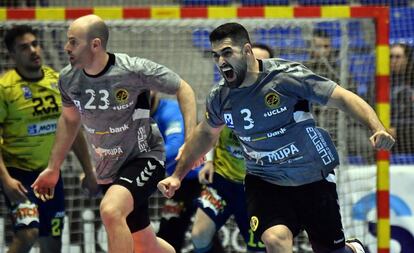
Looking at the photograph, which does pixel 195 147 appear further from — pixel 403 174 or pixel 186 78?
pixel 403 174

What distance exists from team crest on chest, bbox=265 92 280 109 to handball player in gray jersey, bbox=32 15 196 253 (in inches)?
34.4

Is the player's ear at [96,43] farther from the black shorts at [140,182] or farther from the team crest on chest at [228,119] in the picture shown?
the team crest on chest at [228,119]

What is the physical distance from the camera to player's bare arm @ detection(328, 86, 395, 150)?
20.6 feet

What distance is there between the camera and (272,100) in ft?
22.3

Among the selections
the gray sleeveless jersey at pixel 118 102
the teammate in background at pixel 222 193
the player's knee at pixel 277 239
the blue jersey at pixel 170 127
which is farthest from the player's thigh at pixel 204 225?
the player's knee at pixel 277 239

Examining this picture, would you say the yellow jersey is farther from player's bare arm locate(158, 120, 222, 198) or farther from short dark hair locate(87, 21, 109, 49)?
player's bare arm locate(158, 120, 222, 198)

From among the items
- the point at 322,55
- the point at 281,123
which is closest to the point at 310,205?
the point at 281,123

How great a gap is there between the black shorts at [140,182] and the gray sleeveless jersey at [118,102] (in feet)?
0.29

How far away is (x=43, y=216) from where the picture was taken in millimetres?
8898

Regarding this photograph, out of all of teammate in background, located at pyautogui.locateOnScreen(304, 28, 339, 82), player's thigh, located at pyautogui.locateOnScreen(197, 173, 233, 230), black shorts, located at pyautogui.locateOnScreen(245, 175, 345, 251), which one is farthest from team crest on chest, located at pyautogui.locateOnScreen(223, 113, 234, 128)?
teammate in background, located at pyautogui.locateOnScreen(304, 28, 339, 82)

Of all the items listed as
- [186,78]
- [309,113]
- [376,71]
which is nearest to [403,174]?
[376,71]

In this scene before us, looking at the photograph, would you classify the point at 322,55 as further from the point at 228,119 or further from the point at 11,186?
the point at 11,186

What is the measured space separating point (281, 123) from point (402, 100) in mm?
4001

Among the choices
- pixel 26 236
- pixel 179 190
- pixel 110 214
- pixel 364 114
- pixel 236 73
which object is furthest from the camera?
pixel 179 190
